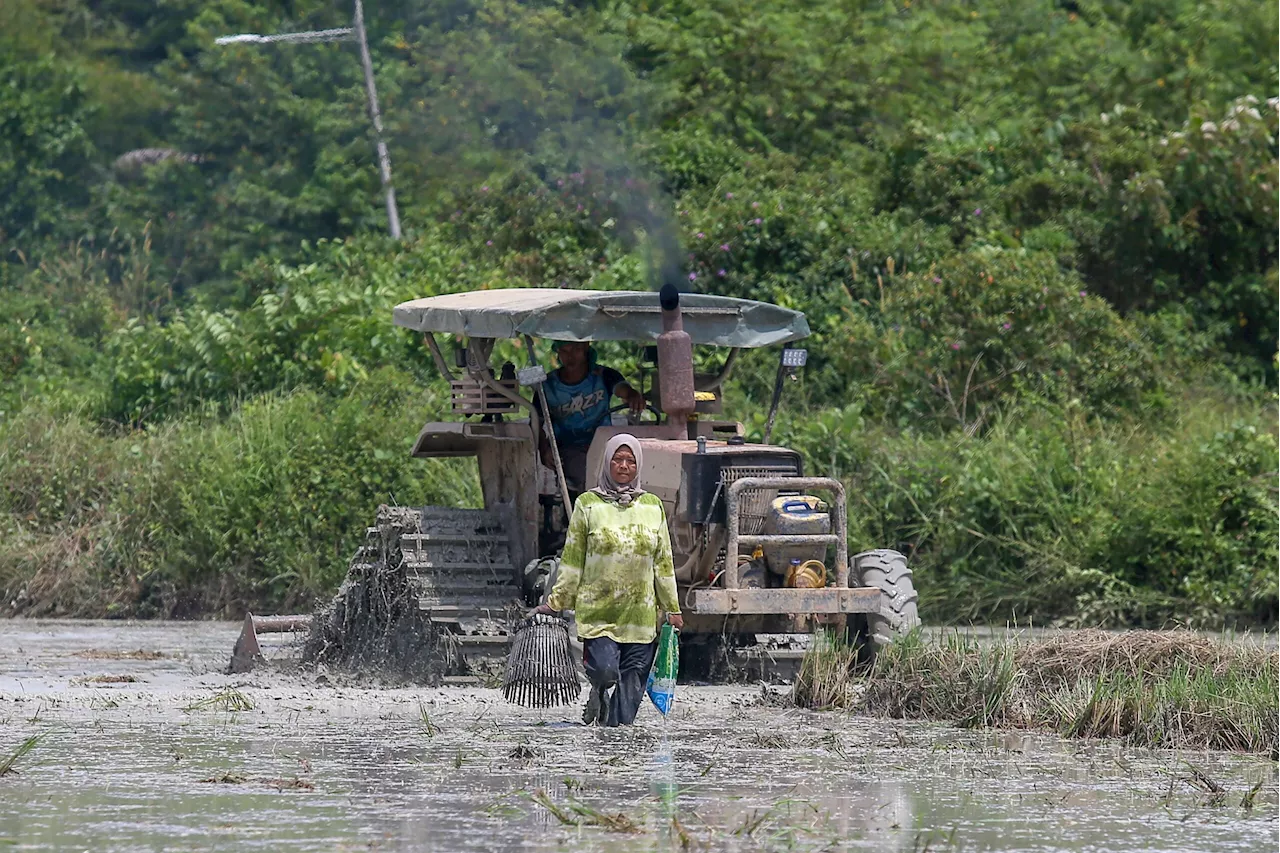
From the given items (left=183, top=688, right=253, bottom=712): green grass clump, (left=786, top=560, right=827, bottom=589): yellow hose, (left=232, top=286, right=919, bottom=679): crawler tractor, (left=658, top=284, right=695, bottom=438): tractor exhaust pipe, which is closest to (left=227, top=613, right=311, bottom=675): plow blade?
(left=232, top=286, right=919, bottom=679): crawler tractor

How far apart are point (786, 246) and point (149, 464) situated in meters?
7.48

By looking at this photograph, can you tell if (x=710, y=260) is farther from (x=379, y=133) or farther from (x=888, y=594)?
(x=888, y=594)

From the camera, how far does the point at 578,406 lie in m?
14.0

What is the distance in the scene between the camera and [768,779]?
9.60m

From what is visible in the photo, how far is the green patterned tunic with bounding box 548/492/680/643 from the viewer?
1136 cm

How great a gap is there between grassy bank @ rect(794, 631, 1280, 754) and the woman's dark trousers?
131 centimetres

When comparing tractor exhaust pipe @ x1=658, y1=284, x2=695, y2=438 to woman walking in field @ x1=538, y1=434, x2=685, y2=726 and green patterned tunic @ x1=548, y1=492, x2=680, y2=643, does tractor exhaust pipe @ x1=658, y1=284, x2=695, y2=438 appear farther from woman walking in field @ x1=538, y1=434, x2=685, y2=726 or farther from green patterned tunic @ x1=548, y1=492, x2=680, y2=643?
green patterned tunic @ x1=548, y1=492, x2=680, y2=643

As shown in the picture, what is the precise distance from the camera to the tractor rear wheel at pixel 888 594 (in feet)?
43.6

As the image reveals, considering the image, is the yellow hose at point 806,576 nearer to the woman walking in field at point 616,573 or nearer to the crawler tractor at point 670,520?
the crawler tractor at point 670,520

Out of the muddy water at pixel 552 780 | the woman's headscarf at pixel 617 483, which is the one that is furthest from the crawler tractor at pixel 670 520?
the woman's headscarf at pixel 617 483

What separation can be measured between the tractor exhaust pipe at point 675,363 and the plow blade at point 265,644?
3.07m

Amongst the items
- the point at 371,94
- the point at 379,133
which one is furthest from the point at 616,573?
the point at 379,133

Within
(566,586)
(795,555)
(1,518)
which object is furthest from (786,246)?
(566,586)

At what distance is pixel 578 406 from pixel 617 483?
2.64 metres
